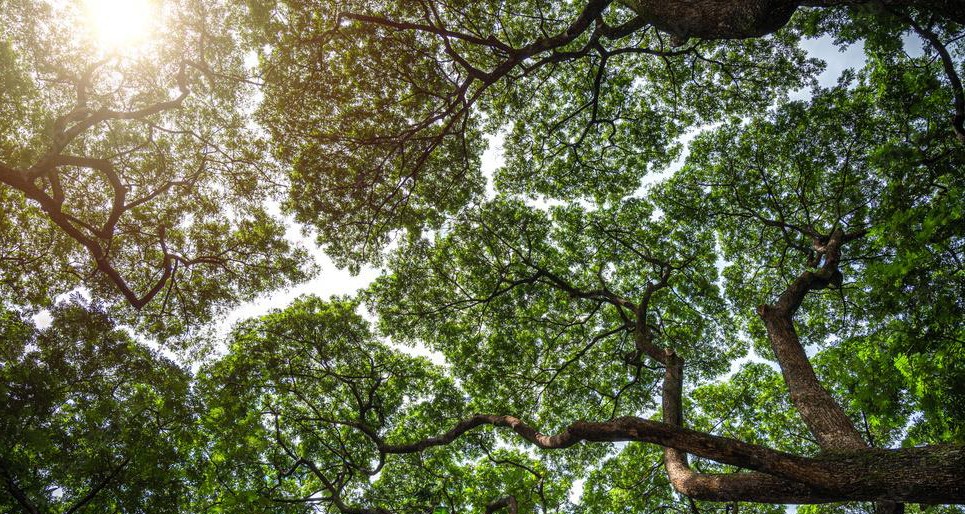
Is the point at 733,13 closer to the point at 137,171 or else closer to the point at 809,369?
the point at 809,369

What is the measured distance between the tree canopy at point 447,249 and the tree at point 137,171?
2.4 inches

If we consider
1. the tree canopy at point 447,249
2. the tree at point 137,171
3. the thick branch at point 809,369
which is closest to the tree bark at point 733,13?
the tree canopy at point 447,249

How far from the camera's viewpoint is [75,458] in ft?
21.2

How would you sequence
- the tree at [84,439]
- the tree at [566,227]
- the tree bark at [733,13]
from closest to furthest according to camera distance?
1. the tree bark at [733,13]
2. the tree at [84,439]
3. the tree at [566,227]

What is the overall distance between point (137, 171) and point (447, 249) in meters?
7.48

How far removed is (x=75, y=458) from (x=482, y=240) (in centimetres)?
833

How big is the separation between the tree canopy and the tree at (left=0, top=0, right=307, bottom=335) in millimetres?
61

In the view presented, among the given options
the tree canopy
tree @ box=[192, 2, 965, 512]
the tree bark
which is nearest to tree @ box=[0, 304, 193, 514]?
the tree canopy

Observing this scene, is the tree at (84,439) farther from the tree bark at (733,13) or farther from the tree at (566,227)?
the tree bark at (733,13)

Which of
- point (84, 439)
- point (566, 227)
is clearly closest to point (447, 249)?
point (566, 227)

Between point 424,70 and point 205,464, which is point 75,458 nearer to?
point 205,464

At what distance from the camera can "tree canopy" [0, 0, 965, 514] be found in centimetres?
622

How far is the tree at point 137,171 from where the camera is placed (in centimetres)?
773

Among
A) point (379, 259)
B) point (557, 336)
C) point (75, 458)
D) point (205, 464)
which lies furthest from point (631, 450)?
point (75, 458)
